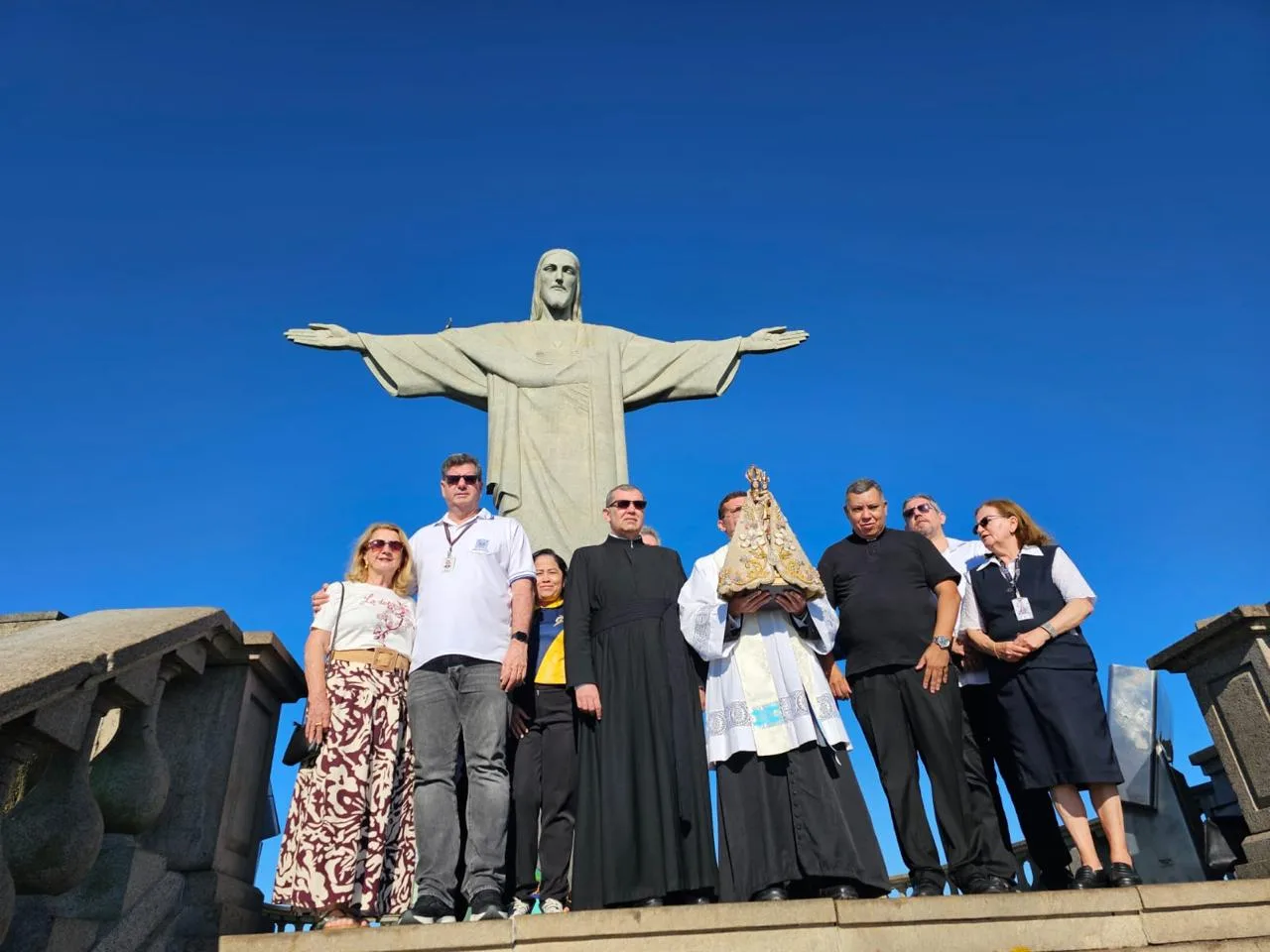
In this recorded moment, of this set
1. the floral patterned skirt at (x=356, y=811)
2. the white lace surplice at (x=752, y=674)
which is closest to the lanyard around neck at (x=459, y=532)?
the floral patterned skirt at (x=356, y=811)

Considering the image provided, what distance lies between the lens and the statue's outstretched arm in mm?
7660

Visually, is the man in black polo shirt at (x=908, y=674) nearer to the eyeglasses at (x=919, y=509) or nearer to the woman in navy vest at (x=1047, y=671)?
the woman in navy vest at (x=1047, y=671)

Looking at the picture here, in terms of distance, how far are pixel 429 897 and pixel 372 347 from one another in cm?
494

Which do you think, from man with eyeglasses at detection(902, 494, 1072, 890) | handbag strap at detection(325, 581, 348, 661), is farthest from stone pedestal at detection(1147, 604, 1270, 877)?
handbag strap at detection(325, 581, 348, 661)

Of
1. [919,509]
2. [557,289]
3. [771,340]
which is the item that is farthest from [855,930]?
[557,289]

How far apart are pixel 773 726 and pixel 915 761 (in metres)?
0.73

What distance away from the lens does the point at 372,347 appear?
783 cm

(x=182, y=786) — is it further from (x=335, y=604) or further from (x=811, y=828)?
(x=811, y=828)

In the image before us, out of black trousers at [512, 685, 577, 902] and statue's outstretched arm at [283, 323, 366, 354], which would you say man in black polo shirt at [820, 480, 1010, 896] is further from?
statue's outstretched arm at [283, 323, 366, 354]

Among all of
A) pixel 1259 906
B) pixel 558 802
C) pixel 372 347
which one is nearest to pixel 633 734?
pixel 558 802

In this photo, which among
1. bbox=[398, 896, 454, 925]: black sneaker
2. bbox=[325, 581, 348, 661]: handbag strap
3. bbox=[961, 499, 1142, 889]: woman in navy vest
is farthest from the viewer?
bbox=[325, 581, 348, 661]: handbag strap

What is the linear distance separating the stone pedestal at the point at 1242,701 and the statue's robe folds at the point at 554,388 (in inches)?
155

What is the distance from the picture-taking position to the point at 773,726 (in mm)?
4246

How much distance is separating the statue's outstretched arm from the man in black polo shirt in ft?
15.0
